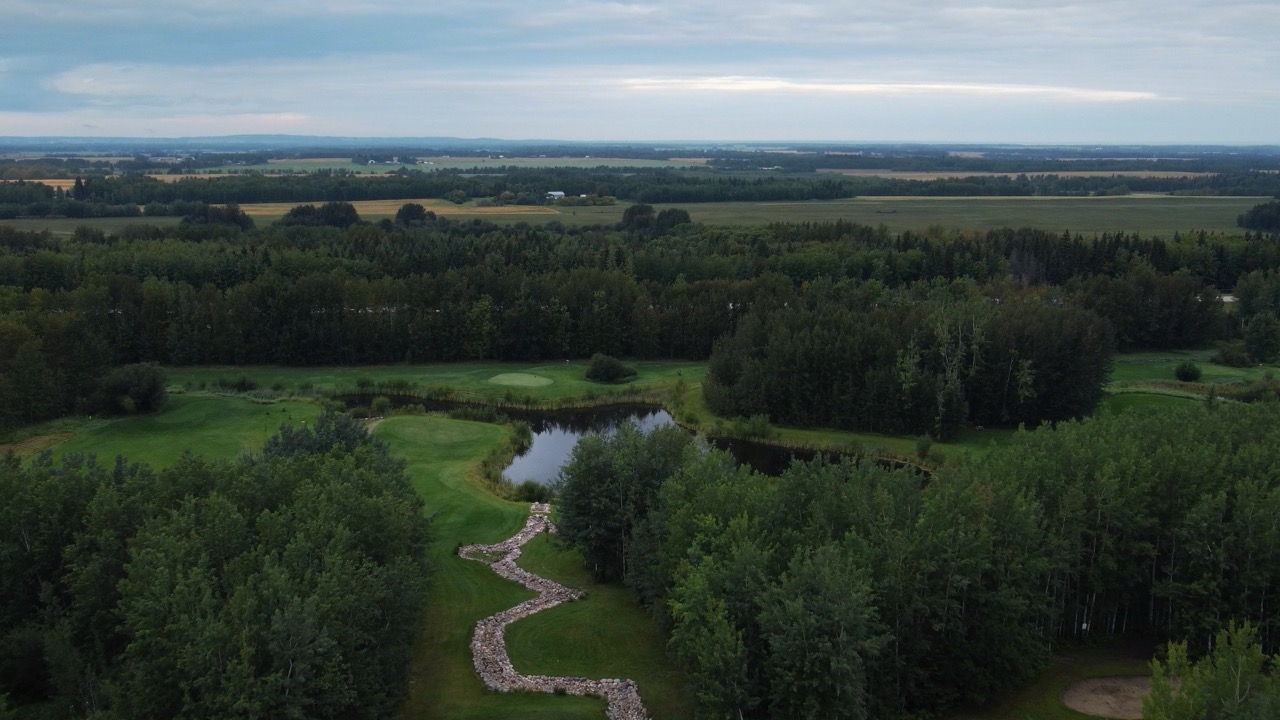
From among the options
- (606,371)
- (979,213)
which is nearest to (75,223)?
(606,371)

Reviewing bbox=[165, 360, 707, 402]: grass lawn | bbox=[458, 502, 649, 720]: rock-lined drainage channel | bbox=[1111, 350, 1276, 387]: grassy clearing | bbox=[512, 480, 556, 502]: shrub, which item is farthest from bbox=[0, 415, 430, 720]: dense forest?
bbox=[1111, 350, 1276, 387]: grassy clearing

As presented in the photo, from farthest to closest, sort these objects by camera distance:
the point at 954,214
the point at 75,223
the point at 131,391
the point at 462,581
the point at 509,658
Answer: the point at 954,214, the point at 75,223, the point at 131,391, the point at 462,581, the point at 509,658

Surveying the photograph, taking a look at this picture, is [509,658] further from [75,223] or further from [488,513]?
[75,223]

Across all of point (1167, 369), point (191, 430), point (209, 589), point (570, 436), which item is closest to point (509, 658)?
point (209, 589)

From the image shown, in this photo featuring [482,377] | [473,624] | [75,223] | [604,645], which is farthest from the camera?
[75,223]

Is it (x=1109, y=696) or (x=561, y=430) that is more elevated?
(x=1109, y=696)

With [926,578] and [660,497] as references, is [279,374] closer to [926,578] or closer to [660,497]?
[660,497]

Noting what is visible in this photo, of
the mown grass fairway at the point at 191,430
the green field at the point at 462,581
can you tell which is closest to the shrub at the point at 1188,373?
the green field at the point at 462,581

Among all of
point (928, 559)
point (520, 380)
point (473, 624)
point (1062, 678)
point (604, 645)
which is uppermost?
point (928, 559)

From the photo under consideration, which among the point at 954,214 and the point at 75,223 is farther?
the point at 954,214
